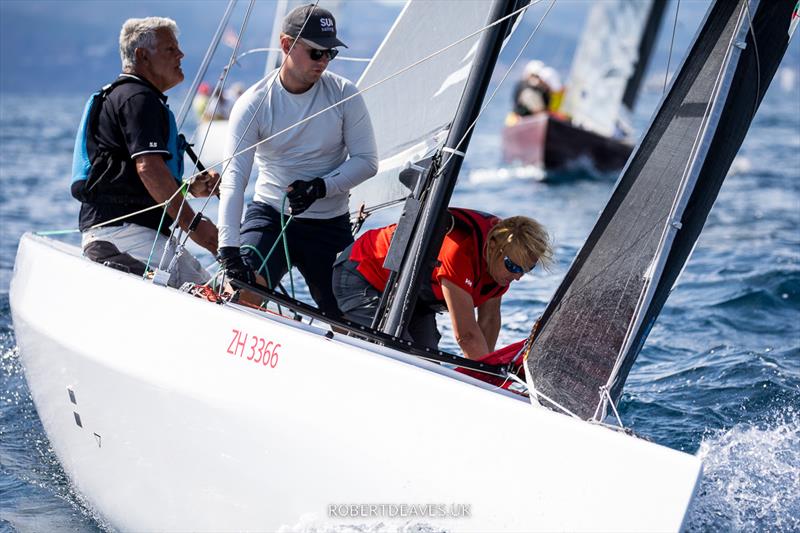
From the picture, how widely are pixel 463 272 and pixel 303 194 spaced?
0.56 metres

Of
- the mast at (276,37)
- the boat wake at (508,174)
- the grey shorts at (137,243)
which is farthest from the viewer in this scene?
Result: the boat wake at (508,174)

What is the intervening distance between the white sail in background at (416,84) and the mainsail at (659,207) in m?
0.97

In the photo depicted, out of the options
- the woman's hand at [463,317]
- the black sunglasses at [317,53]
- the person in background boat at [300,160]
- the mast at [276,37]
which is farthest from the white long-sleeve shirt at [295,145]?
the mast at [276,37]

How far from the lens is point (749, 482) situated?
2801 millimetres

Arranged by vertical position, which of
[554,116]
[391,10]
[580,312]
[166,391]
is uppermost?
[391,10]

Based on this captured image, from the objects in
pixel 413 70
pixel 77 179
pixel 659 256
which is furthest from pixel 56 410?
pixel 659 256

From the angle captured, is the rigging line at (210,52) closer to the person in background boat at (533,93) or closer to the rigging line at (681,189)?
the rigging line at (681,189)

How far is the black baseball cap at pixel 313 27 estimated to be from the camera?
292 cm

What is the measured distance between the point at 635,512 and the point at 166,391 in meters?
1.27

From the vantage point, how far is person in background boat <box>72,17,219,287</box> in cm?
307

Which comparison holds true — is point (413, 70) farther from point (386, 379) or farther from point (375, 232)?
point (386, 379)

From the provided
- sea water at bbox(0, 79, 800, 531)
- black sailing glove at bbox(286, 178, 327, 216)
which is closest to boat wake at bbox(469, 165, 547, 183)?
sea water at bbox(0, 79, 800, 531)

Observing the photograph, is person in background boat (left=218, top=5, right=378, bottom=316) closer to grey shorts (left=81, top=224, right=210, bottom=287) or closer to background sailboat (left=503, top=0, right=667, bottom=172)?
grey shorts (left=81, top=224, right=210, bottom=287)

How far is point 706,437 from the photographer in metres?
3.45
